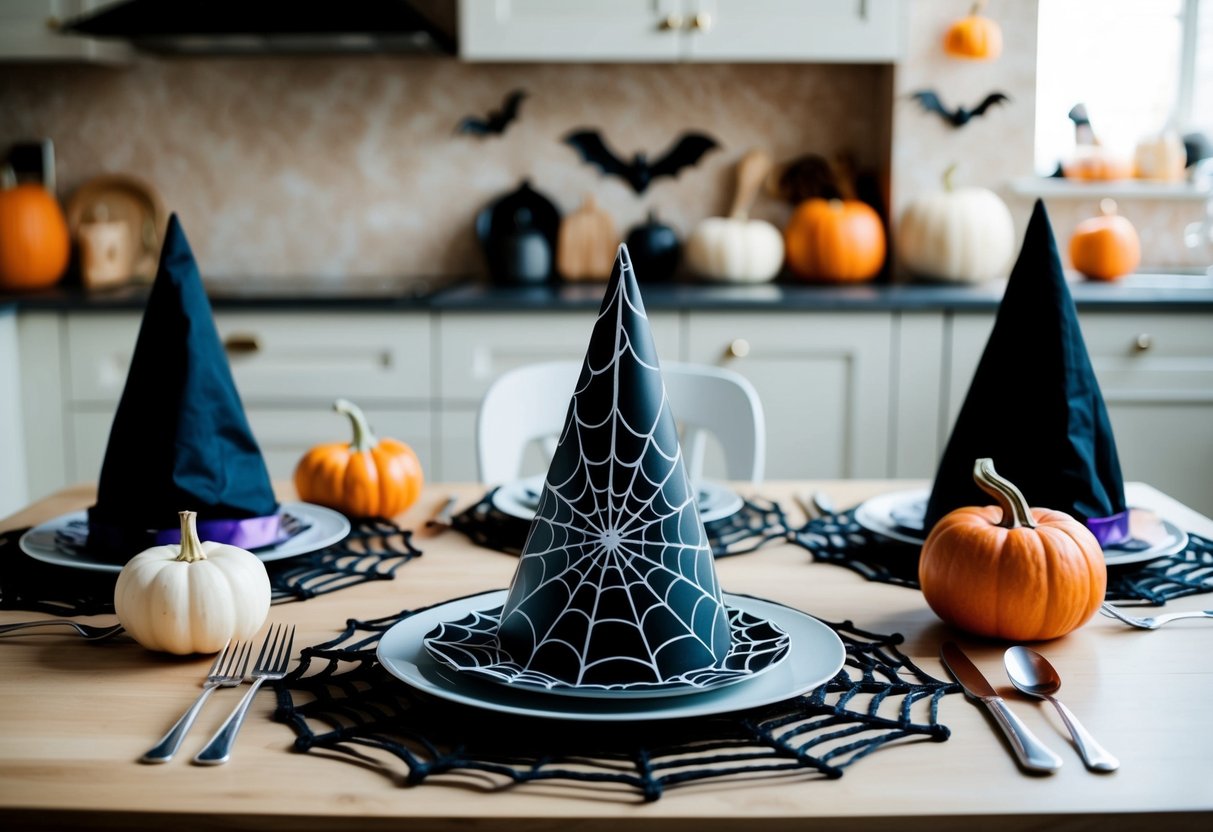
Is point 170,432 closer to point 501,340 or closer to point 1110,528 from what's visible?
point 1110,528

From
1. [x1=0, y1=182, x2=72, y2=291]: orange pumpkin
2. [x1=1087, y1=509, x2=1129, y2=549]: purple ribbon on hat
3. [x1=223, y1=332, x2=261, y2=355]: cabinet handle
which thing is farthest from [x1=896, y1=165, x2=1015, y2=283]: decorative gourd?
[x1=0, y1=182, x2=72, y2=291]: orange pumpkin

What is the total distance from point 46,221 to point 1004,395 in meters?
2.58

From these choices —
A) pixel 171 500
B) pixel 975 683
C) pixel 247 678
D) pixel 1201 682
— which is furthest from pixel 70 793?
pixel 1201 682

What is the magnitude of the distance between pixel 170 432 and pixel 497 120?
7.40 feet

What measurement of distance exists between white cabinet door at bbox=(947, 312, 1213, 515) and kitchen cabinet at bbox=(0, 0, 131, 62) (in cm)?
205

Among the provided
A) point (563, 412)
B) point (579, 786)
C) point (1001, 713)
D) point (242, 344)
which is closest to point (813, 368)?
point (563, 412)

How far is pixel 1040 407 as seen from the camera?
1.00 meters

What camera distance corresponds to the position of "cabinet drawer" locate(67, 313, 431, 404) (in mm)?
2574

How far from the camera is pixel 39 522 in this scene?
1.24 meters

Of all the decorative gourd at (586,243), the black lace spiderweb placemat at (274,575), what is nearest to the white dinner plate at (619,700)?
the black lace spiderweb placemat at (274,575)

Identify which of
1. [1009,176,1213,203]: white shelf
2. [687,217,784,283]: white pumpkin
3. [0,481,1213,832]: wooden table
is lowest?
[0,481,1213,832]: wooden table

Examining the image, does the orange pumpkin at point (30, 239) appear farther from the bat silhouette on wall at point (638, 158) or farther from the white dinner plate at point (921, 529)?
the white dinner plate at point (921, 529)

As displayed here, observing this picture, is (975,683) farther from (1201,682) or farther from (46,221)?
(46,221)

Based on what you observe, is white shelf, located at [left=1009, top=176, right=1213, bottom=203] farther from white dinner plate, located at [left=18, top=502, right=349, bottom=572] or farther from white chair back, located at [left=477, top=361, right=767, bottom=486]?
white dinner plate, located at [left=18, top=502, right=349, bottom=572]
